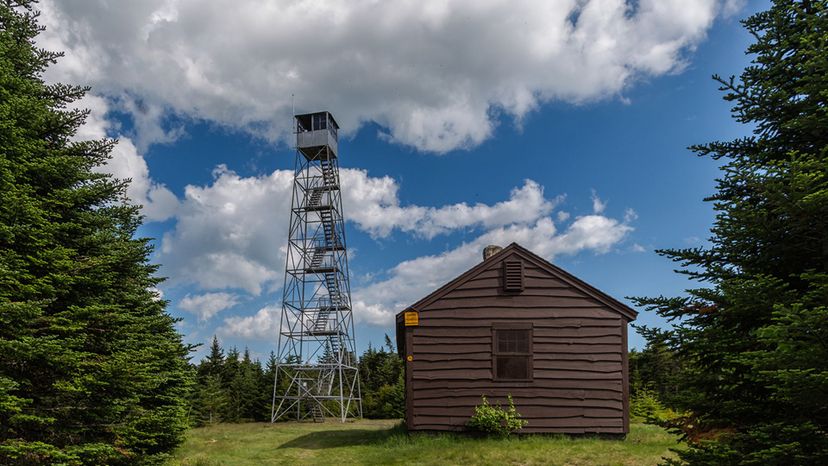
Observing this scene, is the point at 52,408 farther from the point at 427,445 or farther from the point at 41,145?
the point at 427,445

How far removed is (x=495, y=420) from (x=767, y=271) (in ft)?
32.0

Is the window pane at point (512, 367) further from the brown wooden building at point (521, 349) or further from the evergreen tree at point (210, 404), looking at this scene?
the evergreen tree at point (210, 404)

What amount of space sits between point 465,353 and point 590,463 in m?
4.71

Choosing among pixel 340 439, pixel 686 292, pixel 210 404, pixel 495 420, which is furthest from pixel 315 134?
pixel 686 292

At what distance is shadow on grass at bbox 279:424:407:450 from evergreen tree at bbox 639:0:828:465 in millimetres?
11344

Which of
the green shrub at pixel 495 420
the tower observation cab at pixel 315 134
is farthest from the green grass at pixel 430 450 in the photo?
the tower observation cab at pixel 315 134

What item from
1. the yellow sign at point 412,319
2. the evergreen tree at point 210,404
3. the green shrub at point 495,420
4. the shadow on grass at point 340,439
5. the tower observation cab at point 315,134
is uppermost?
the tower observation cab at point 315,134

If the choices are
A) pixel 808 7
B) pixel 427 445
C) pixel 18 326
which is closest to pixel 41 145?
pixel 18 326

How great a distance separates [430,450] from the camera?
44.1ft

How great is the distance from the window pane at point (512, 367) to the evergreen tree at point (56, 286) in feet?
29.8

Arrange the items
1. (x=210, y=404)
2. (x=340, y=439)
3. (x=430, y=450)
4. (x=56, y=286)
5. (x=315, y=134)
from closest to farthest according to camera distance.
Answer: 1. (x=56, y=286)
2. (x=430, y=450)
3. (x=340, y=439)
4. (x=315, y=134)
5. (x=210, y=404)

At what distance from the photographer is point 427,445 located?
14.2 m

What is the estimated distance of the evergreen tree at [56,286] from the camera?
826 centimetres

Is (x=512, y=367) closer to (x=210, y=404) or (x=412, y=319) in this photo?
(x=412, y=319)
